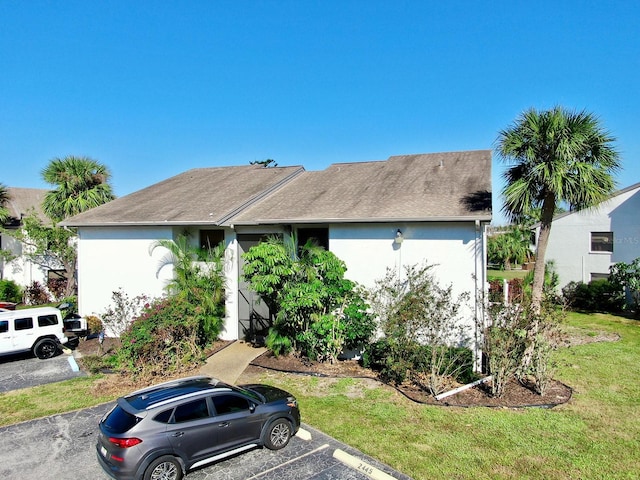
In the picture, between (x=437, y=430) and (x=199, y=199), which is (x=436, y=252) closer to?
(x=437, y=430)

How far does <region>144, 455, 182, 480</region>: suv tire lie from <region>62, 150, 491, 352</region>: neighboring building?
7.76 m

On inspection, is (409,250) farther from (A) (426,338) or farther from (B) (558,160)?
(B) (558,160)

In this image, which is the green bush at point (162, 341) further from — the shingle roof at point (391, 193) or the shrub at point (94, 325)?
the shrub at point (94, 325)

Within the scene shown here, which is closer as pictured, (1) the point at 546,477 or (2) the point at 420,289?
(1) the point at 546,477

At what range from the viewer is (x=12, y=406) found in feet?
31.6

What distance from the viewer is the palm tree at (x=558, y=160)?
33.4ft

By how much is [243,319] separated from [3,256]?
61.3ft

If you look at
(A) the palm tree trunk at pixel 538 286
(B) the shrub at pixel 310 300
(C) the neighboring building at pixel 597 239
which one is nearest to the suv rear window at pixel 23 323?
(B) the shrub at pixel 310 300

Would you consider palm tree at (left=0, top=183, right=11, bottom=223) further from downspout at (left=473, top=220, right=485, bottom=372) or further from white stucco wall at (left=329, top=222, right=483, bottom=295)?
downspout at (left=473, top=220, right=485, bottom=372)

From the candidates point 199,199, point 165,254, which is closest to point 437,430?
point 165,254

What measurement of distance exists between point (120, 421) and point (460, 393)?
25.2 ft

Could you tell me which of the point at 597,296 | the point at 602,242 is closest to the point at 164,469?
→ the point at 597,296

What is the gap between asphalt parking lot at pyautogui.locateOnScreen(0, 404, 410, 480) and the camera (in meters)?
6.70

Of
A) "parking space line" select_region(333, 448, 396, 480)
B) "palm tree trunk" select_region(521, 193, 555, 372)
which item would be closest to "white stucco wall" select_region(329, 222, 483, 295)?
"palm tree trunk" select_region(521, 193, 555, 372)
